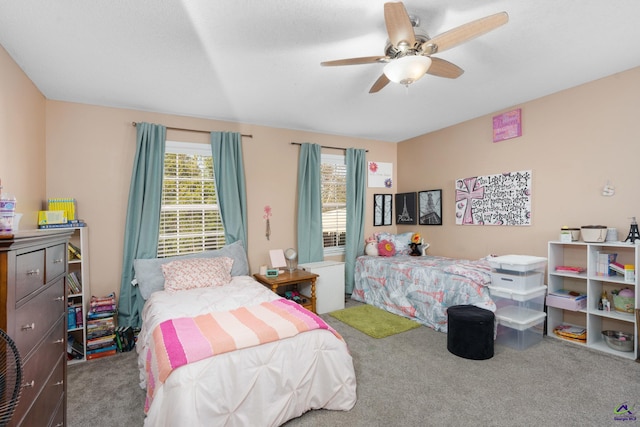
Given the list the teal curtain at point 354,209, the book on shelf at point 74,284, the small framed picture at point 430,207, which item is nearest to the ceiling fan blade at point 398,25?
the teal curtain at point 354,209

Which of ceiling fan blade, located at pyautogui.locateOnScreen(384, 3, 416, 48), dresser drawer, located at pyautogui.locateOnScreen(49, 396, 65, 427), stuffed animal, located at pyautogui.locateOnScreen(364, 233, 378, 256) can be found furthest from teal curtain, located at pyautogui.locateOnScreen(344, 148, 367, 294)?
dresser drawer, located at pyautogui.locateOnScreen(49, 396, 65, 427)

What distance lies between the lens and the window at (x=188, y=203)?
3.55 metres

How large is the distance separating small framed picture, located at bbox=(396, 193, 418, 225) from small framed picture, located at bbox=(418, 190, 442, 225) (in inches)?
4.9

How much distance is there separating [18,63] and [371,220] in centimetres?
439

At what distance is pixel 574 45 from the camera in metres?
2.28

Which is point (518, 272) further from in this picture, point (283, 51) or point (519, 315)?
point (283, 51)

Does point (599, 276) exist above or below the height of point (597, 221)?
below

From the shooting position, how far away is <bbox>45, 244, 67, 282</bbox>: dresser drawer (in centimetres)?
138

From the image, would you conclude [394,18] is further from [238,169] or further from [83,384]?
[83,384]

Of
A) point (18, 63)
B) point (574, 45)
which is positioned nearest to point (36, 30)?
point (18, 63)

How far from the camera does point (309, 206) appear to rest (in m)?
4.32

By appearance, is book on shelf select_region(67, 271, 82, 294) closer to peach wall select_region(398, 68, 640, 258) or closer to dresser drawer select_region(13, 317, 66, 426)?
dresser drawer select_region(13, 317, 66, 426)

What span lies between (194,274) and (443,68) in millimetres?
2895

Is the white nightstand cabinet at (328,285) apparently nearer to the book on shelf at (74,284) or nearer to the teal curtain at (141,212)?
the teal curtain at (141,212)
